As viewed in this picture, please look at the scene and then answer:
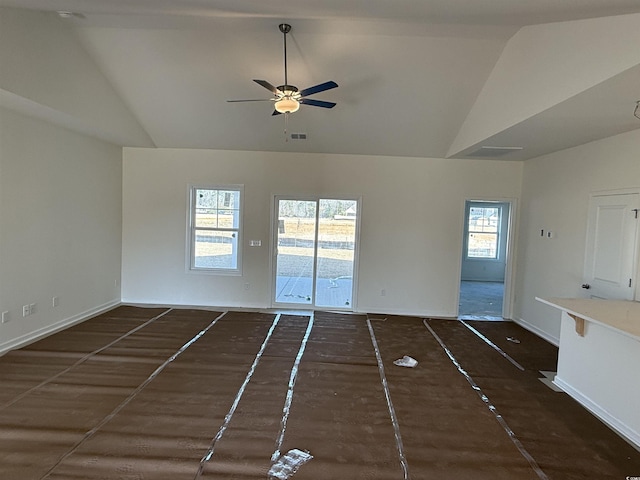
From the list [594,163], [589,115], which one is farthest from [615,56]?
[594,163]

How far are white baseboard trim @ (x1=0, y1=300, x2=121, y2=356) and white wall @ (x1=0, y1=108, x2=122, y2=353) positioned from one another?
1 centimetres

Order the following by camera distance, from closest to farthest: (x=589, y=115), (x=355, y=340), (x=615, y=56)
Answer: (x=615, y=56) → (x=589, y=115) → (x=355, y=340)

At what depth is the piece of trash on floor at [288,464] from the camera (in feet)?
7.34

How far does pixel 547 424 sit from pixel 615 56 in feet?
9.19

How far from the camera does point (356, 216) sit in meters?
6.20

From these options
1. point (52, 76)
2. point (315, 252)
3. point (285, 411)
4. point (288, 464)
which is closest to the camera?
point (288, 464)

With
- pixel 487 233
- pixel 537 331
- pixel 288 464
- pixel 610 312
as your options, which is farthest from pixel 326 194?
pixel 487 233

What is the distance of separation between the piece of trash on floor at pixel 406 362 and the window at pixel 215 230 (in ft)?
10.9

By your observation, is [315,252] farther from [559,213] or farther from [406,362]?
[559,213]

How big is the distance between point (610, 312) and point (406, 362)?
196 cm

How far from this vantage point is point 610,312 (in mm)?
3049

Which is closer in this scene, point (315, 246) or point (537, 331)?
point (537, 331)

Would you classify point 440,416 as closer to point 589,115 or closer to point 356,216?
point 589,115

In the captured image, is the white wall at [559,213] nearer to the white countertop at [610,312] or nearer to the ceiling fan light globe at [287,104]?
the white countertop at [610,312]
